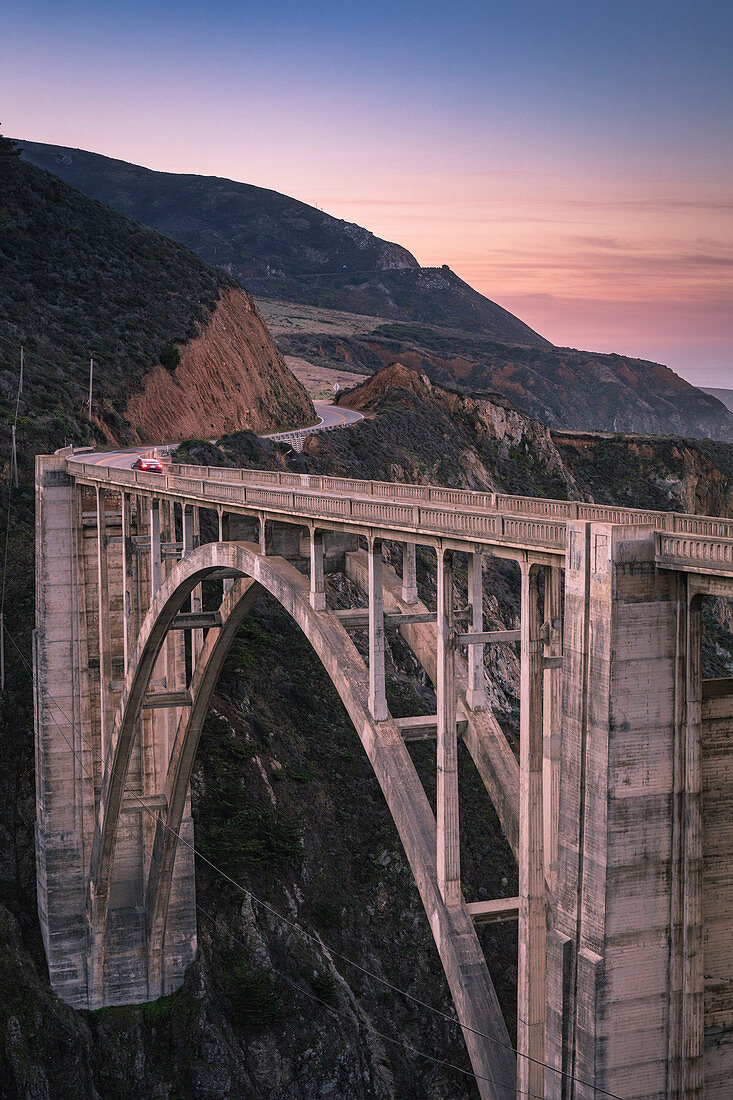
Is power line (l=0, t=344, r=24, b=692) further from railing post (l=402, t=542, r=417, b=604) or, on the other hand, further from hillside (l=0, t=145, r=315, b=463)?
railing post (l=402, t=542, r=417, b=604)

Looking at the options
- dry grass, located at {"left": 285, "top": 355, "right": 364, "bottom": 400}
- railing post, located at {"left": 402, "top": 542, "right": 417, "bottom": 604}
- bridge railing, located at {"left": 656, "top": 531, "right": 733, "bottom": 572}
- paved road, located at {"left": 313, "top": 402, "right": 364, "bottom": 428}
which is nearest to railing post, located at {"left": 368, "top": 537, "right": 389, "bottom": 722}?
railing post, located at {"left": 402, "top": 542, "right": 417, "bottom": 604}

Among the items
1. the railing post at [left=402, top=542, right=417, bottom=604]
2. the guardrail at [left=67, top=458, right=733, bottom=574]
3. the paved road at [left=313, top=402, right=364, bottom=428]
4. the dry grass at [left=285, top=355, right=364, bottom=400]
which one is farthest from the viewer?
the dry grass at [left=285, top=355, right=364, bottom=400]

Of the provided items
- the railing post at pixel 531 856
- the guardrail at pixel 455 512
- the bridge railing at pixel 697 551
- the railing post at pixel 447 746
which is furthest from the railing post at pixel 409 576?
the bridge railing at pixel 697 551

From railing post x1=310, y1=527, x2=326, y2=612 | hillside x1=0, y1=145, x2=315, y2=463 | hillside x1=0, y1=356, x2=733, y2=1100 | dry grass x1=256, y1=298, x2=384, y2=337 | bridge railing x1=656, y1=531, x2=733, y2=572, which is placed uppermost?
dry grass x1=256, y1=298, x2=384, y2=337

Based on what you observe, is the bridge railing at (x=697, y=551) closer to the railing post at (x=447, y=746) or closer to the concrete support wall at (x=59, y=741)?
the railing post at (x=447, y=746)

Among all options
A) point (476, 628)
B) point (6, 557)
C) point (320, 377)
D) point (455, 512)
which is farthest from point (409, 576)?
point (320, 377)

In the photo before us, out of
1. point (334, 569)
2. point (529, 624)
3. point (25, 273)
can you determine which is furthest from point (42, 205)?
point (529, 624)
